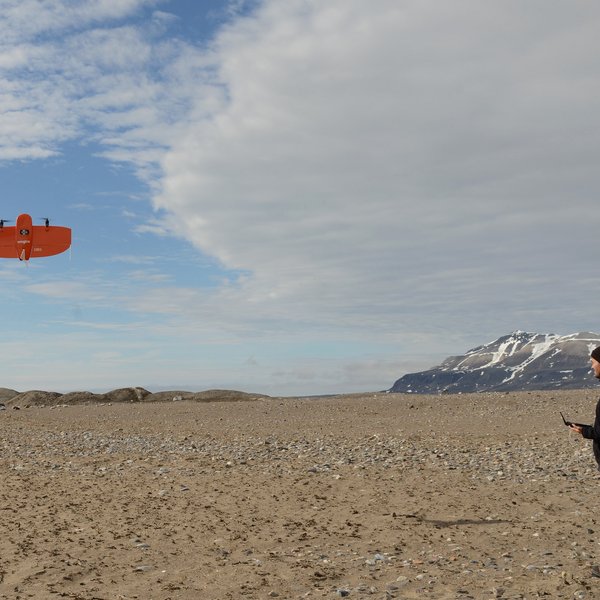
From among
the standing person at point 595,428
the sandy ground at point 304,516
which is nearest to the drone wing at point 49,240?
the sandy ground at point 304,516

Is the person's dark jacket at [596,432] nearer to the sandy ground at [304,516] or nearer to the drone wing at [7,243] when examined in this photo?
the sandy ground at [304,516]

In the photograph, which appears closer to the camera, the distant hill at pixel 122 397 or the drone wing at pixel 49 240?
the drone wing at pixel 49 240

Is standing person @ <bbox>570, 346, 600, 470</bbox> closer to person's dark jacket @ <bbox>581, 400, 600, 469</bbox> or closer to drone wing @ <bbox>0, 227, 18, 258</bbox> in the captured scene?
person's dark jacket @ <bbox>581, 400, 600, 469</bbox>

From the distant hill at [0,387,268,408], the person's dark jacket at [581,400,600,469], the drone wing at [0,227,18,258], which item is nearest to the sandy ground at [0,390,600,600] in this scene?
the person's dark jacket at [581,400,600,469]

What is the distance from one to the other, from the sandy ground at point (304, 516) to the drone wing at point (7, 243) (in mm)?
13719

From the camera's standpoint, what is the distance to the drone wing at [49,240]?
40.7m

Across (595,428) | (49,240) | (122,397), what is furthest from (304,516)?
(122,397)

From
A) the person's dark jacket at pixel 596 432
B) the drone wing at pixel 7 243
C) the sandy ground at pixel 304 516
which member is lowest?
the sandy ground at pixel 304 516

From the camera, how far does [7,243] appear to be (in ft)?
133

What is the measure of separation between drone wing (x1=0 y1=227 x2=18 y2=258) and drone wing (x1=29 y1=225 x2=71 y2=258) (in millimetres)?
1128

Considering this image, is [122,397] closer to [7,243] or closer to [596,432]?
[7,243]

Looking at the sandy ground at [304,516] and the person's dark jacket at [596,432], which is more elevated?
the person's dark jacket at [596,432]

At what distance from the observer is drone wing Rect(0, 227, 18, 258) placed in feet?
131

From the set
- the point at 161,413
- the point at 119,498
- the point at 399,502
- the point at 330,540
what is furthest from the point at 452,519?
the point at 161,413
